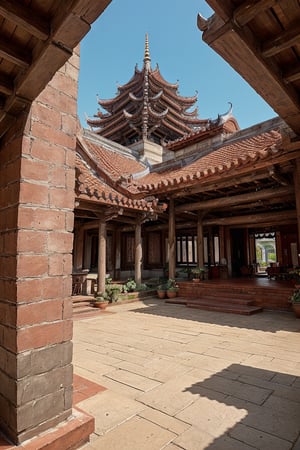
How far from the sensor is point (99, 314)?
685 centimetres

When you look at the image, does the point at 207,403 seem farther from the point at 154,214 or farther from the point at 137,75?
the point at 137,75

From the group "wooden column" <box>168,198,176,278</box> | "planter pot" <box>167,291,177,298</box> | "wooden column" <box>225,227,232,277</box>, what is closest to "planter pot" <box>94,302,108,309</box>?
"planter pot" <box>167,291,177,298</box>

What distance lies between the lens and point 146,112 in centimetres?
1727

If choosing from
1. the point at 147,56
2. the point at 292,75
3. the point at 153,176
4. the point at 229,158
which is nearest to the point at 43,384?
the point at 292,75

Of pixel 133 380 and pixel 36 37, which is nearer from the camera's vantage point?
pixel 36 37

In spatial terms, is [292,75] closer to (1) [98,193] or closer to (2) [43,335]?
(2) [43,335]

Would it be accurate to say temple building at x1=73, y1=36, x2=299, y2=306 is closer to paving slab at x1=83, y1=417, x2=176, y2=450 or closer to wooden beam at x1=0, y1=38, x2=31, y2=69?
wooden beam at x1=0, y1=38, x2=31, y2=69

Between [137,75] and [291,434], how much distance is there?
21.9m

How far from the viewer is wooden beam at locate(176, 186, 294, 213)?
7.09 m

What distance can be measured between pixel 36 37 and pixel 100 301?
6841mm

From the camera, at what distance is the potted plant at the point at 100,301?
7.41 metres

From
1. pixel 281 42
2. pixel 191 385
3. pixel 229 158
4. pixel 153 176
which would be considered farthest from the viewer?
pixel 153 176

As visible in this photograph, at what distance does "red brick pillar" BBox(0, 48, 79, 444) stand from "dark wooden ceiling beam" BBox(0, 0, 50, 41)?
2.04ft

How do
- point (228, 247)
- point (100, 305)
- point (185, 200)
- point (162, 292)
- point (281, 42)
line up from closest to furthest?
point (281, 42)
point (100, 305)
point (162, 292)
point (185, 200)
point (228, 247)
